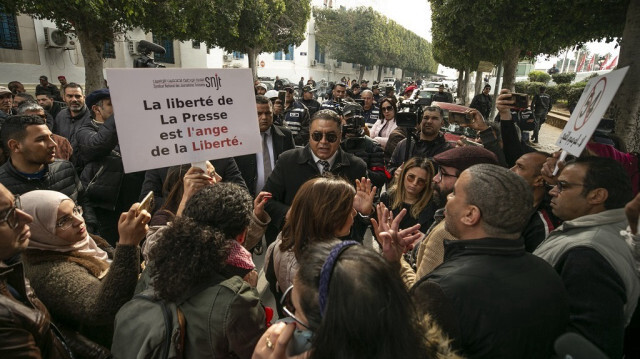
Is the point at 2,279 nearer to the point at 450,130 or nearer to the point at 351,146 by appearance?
the point at 351,146

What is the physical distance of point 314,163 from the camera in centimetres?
297

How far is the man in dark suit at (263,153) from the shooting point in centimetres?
382

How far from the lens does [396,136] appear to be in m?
5.11

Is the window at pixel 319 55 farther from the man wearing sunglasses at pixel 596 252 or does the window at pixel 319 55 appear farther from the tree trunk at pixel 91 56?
the man wearing sunglasses at pixel 596 252

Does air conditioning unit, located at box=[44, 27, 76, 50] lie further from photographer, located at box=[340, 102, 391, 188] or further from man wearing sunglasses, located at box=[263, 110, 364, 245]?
man wearing sunglasses, located at box=[263, 110, 364, 245]

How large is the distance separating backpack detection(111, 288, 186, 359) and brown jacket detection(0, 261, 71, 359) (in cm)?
27

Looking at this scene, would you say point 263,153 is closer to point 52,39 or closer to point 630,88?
point 630,88

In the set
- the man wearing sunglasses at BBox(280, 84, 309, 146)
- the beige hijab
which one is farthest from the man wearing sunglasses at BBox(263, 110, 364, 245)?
the man wearing sunglasses at BBox(280, 84, 309, 146)

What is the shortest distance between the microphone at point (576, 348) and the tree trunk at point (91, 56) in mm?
11300

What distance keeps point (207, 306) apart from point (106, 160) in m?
2.64

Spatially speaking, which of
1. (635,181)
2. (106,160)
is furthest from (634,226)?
(106,160)

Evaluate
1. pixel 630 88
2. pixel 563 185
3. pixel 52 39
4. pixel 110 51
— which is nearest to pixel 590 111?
pixel 563 185

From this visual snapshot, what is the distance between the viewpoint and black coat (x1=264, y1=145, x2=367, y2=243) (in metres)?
2.93

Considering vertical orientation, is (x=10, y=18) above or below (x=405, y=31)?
below
